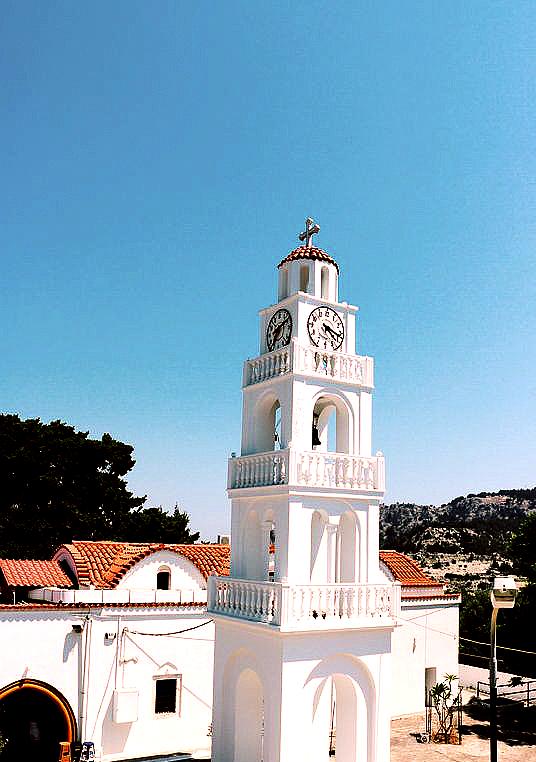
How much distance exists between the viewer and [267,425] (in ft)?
48.3

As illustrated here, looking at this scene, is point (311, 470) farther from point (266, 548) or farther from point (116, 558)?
point (116, 558)

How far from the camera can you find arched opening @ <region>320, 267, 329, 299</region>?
46.9 feet

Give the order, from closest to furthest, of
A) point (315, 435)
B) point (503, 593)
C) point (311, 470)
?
point (503, 593) < point (311, 470) < point (315, 435)

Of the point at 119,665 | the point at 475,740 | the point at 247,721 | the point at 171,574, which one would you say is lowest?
the point at 475,740

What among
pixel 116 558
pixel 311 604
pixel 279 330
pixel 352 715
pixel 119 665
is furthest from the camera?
pixel 116 558

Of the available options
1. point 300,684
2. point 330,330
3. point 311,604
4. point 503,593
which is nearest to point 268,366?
point 330,330

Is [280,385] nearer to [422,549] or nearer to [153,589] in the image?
[153,589]

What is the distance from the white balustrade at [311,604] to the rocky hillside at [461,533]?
3302cm

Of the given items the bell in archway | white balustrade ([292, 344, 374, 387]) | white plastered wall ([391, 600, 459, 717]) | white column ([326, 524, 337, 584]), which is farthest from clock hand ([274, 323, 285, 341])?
white plastered wall ([391, 600, 459, 717])

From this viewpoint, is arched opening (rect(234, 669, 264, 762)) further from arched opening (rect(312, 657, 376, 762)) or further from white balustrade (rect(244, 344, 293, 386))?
white balustrade (rect(244, 344, 293, 386))

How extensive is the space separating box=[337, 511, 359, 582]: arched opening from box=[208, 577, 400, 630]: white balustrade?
60 cm

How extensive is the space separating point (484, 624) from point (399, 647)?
1503cm

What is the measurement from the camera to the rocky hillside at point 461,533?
70750mm

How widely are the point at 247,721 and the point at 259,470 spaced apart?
522cm
